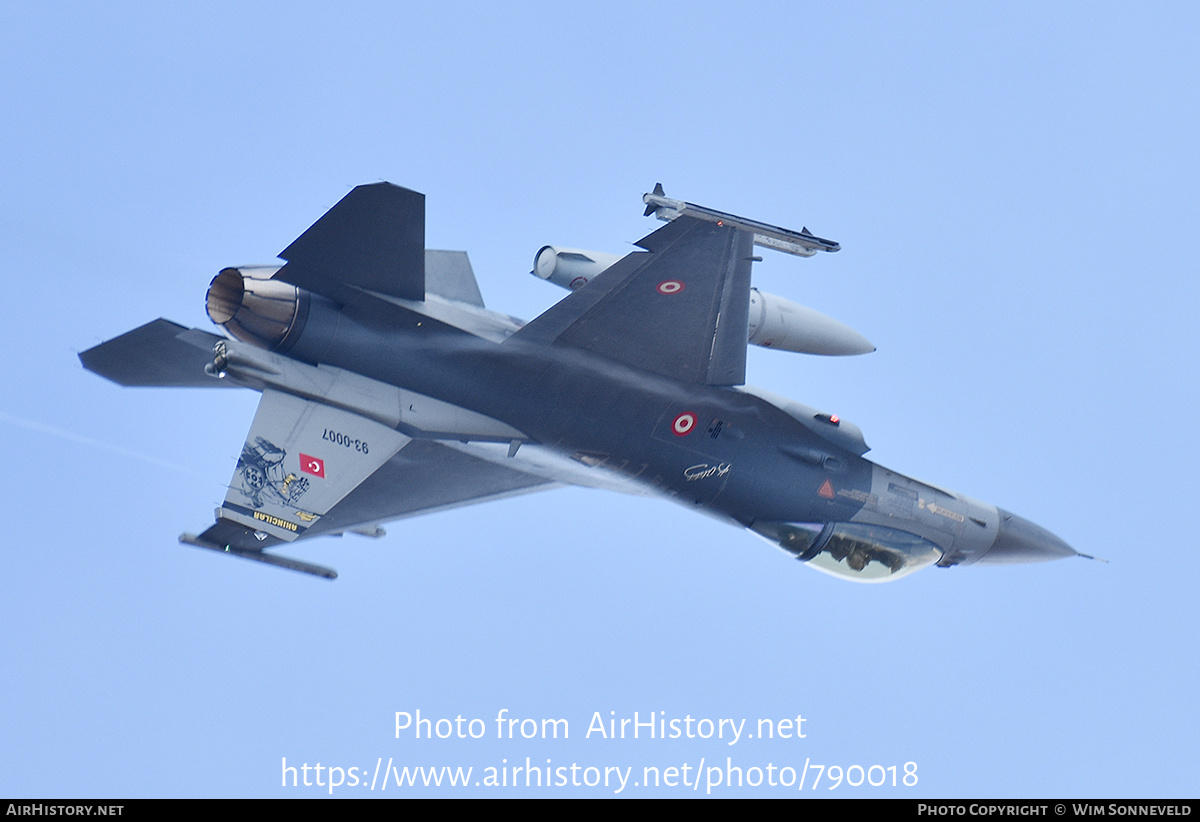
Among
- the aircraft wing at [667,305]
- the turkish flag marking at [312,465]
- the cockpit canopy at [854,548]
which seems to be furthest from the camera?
the cockpit canopy at [854,548]

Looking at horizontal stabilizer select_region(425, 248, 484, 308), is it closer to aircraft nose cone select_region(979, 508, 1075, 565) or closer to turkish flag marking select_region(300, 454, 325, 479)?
turkish flag marking select_region(300, 454, 325, 479)

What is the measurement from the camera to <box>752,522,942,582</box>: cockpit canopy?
1831 centimetres

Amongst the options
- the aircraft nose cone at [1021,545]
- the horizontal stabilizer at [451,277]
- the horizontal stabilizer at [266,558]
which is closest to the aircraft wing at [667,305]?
the horizontal stabilizer at [451,277]

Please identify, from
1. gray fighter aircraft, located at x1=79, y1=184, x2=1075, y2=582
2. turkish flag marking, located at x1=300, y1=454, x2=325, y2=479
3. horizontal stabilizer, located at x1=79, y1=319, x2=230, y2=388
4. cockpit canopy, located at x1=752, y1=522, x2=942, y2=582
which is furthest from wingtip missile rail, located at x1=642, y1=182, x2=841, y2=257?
horizontal stabilizer, located at x1=79, y1=319, x2=230, y2=388

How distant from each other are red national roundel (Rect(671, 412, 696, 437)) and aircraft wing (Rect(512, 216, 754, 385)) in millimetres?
437

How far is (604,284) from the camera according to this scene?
16.7 metres

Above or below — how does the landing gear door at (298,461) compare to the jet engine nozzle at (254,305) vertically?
below

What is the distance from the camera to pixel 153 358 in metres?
17.3

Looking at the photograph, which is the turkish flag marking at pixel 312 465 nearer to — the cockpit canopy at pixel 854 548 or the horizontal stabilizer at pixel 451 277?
the horizontal stabilizer at pixel 451 277

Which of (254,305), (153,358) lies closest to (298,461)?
(254,305)

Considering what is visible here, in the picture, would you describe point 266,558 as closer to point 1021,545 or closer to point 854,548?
point 854,548

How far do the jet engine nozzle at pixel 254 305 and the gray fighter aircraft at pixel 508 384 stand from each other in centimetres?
2

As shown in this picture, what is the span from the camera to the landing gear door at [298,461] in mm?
16203

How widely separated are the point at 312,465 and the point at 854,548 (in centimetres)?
727
